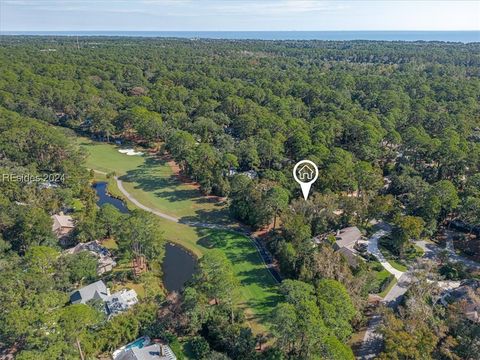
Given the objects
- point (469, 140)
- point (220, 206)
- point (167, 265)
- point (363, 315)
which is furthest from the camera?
point (469, 140)

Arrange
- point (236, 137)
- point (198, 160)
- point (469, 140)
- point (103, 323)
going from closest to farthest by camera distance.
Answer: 1. point (103, 323)
2. point (198, 160)
3. point (469, 140)
4. point (236, 137)

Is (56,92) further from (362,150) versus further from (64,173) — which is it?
(362,150)

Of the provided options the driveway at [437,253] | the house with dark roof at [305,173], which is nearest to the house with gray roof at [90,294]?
the house with dark roof at [305,173]

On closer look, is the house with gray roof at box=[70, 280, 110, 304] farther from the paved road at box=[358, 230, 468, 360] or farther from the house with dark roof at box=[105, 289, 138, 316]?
the paved road at box=[358, 230, 468, 360]

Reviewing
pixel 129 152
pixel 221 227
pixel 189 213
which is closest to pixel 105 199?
pixel 189 213

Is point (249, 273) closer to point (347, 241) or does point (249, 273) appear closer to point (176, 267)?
Result: point (176, 267)

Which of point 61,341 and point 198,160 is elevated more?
point 198,160

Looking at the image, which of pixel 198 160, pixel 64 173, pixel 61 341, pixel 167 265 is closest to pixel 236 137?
pixel 198 160

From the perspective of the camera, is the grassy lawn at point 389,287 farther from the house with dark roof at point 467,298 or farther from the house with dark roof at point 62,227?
the house with dark roof at point 62,227
